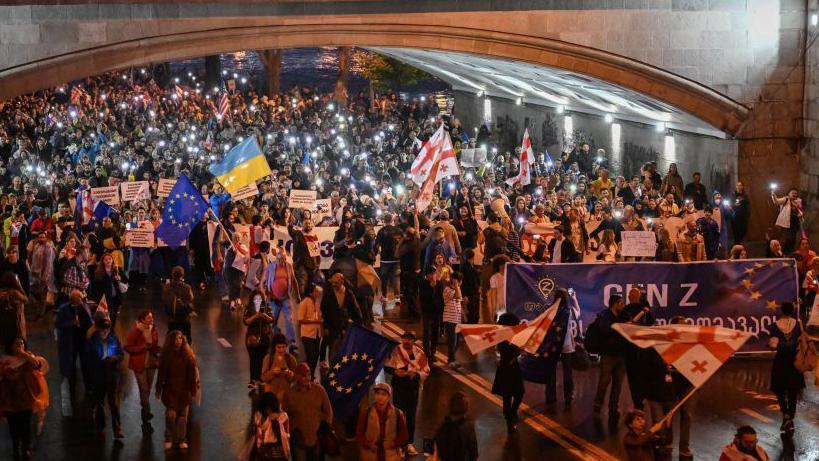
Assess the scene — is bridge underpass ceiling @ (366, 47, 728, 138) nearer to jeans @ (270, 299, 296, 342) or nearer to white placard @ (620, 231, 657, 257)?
white placard @ (620, 231, 657, 257)

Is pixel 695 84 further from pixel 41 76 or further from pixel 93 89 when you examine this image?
pixel 93 89

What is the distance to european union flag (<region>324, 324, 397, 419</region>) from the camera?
14523 mm

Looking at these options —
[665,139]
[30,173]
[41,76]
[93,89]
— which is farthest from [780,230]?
[93,89]

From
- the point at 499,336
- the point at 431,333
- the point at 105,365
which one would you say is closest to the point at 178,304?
the point at 105,365

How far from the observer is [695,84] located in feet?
88.8

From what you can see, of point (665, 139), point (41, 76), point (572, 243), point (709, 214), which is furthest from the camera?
point (665, 139)

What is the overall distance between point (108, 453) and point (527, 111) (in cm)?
2991

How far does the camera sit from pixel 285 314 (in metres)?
19.3

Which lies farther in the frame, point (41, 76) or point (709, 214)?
point (41, 76)

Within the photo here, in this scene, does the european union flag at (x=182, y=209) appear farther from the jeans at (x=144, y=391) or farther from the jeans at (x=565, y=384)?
the jeans at (x=565, y=384)

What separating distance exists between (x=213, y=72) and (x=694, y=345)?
2093 inches

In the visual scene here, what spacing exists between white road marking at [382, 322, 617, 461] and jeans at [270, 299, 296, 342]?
7.35 feet

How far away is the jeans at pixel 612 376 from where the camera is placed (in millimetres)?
15945

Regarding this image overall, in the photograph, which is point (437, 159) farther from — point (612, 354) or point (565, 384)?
point (612, 354)
